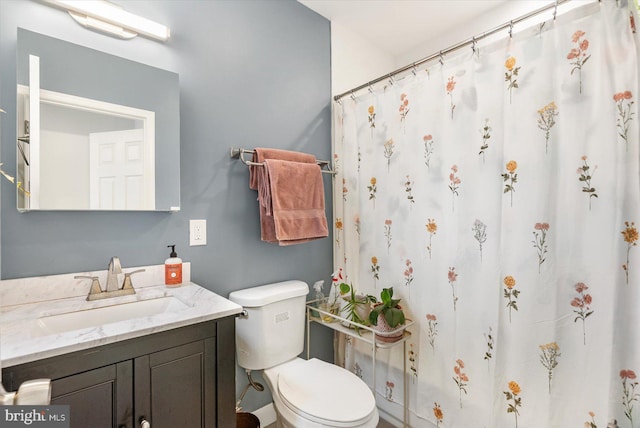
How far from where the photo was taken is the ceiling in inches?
74.4

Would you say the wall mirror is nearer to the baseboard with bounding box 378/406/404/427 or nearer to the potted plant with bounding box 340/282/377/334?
the potted plant with bounding box 340/282/377/334

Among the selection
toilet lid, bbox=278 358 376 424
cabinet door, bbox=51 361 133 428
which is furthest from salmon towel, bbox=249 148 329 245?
cabinet door, bbox=51 361 133 428

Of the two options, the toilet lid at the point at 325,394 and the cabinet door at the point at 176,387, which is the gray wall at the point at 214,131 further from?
the cabinet door at the point at 176,387

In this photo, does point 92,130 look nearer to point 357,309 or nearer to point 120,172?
point 120,172

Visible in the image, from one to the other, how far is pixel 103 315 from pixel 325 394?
919mm

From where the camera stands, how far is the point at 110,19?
1248 millimetres

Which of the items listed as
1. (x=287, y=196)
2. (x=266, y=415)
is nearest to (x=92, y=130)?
(x=287, y=196)

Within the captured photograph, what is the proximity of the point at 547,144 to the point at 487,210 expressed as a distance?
337mm

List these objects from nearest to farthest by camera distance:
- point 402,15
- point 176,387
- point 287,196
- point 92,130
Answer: point 176,387
point 92,130
point 287,196
point 402,15

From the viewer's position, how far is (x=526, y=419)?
128 cm

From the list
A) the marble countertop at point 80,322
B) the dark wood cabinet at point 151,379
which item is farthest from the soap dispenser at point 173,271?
the dark wood cabinet at point 151,379

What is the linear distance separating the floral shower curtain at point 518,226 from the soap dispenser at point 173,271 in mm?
1082

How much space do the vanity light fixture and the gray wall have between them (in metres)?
0.04

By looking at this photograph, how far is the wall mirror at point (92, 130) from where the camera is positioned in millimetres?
1108
